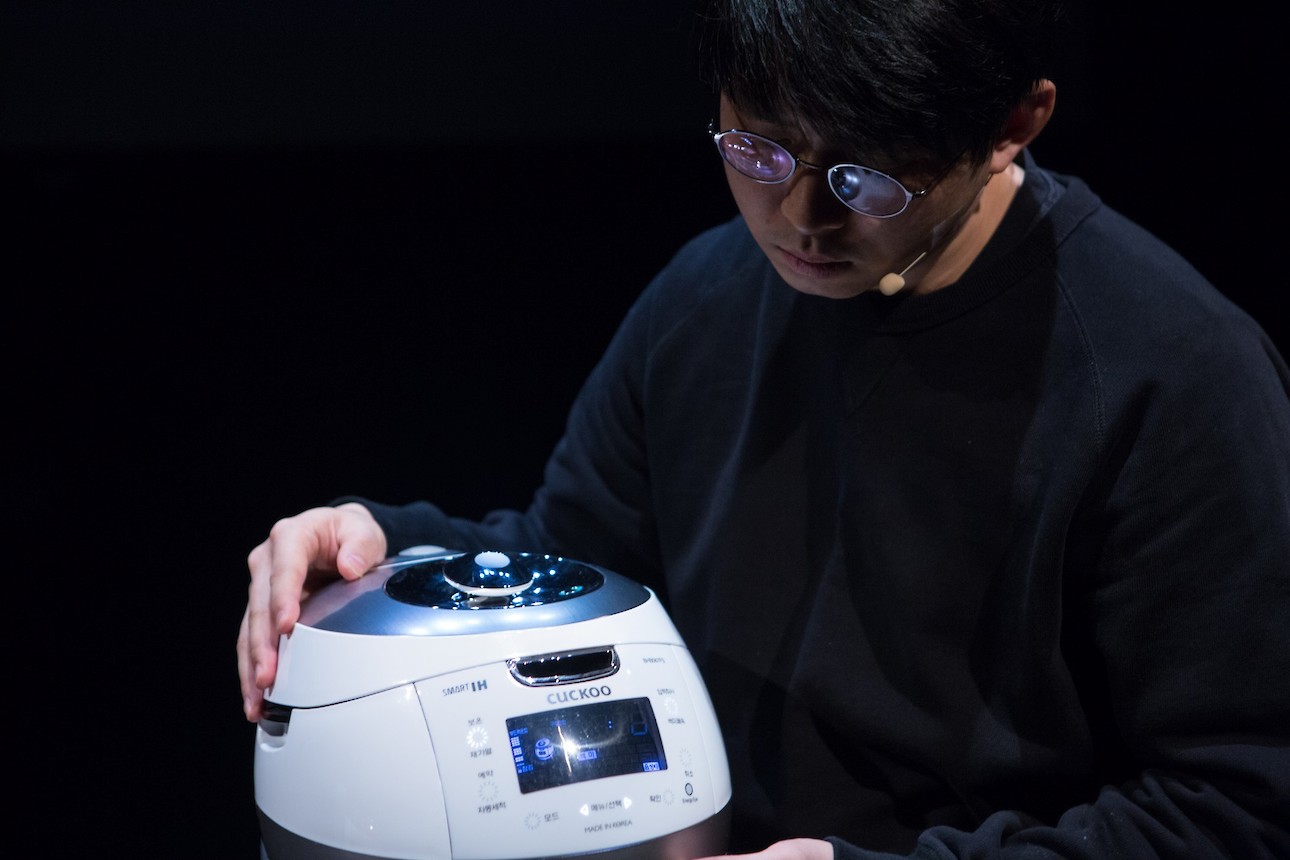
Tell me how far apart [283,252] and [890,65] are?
3.46 feet

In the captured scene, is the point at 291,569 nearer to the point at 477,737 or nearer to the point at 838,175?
the point at 477,737

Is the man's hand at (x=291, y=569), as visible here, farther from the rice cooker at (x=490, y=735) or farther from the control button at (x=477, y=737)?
the control button at (x=477, y=737)

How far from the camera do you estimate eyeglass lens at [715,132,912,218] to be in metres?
0.85

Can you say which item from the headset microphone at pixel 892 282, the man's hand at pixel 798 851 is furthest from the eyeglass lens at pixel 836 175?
the man's hand at pixel 798 851

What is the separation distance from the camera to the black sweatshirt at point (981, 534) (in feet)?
2.86

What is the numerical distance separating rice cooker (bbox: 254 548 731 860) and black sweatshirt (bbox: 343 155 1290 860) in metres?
0.22

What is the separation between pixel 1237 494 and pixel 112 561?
1378 millimetres

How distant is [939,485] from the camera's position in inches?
40.2

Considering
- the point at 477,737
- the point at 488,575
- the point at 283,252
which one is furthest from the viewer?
the point at 283,252

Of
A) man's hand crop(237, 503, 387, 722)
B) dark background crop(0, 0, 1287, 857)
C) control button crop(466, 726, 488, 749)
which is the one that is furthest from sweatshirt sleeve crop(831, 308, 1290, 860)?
dark background crop(0, 0, 1287, 857)

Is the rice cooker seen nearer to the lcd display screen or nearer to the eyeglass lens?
the lcd display screen

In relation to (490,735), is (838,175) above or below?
above

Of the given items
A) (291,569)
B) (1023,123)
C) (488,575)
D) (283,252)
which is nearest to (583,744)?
(488,575)

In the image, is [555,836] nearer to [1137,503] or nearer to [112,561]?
[1137,503]
